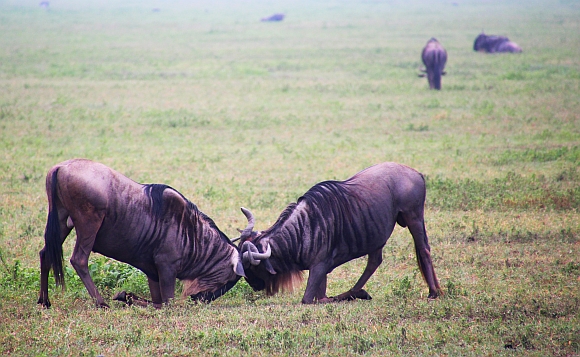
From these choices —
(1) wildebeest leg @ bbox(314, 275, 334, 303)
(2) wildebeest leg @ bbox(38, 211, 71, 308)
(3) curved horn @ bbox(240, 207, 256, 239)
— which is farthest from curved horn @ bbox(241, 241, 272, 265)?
(2) wildebeest leg @ bbox(38, 211, 71, 308)

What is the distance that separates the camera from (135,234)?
564 centimetres

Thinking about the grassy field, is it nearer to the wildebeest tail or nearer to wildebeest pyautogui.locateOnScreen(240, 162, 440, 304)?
wildebeest pyautogui.locateOnScreen(240, 162, 440, 304)

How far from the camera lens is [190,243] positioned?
5836 millimetres

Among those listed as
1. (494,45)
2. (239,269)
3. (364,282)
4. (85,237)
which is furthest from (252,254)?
(494,45)

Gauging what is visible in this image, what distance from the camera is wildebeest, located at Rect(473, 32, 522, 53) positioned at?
26.7 m

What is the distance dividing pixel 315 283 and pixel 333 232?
1.46ft

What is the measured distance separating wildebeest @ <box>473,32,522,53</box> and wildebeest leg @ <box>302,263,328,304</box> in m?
22.8

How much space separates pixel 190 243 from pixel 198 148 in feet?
22.1

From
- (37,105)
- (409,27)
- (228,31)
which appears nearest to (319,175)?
(37,105)

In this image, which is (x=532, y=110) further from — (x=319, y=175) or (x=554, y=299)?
(x=554, y=299)

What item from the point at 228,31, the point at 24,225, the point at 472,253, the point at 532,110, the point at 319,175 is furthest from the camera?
the point at 228,31

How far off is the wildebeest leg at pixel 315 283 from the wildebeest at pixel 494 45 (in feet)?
74.8

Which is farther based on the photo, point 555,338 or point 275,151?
point 275,151

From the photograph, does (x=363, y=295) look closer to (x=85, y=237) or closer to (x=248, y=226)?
(x=248, y=226)
